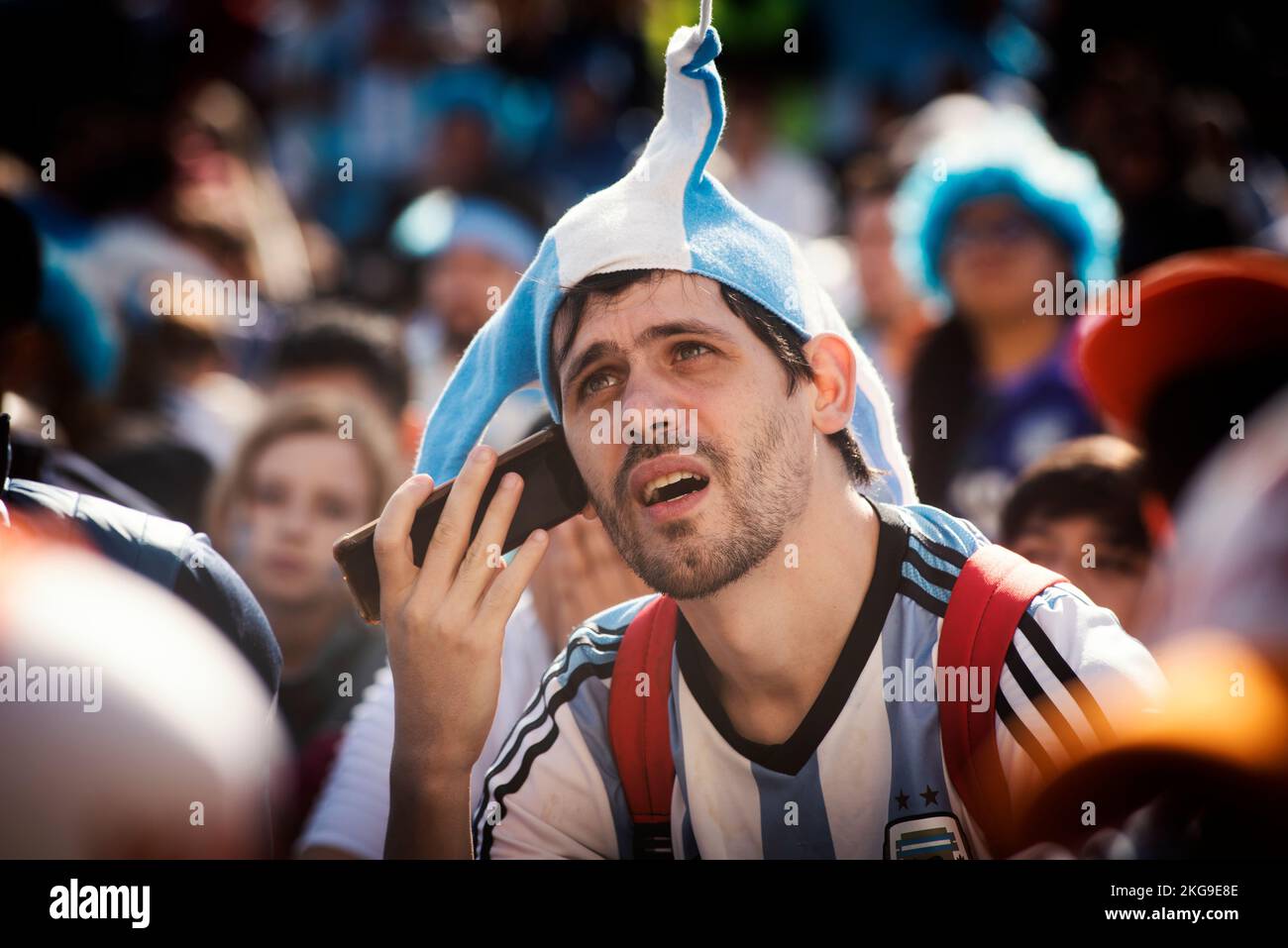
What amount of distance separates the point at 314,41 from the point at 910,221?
349cm

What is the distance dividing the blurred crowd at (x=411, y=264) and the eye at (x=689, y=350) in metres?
0.38

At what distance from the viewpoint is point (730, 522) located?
2.06 metres

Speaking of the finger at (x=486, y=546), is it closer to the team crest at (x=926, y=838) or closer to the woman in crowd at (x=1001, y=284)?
the team crest at (x=926, y=838)

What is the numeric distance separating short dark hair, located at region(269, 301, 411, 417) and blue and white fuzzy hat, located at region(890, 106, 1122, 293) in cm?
150

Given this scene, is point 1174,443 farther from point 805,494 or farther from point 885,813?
point 885,813

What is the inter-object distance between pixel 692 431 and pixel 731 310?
19 cm

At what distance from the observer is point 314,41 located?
20.6ft

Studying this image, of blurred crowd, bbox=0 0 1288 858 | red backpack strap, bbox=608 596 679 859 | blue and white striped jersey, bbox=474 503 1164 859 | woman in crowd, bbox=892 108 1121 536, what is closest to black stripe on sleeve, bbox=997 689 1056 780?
blue and white striped jersey, bbox=474 503 1164 859

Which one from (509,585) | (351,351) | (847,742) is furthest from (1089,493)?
(351,351)

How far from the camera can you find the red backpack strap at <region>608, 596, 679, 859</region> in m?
2.13

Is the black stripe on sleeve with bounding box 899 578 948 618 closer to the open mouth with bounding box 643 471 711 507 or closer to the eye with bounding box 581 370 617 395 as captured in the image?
the open mouth with bounding box 643 471 711 507

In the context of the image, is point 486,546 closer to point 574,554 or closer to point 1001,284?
point 574,554
